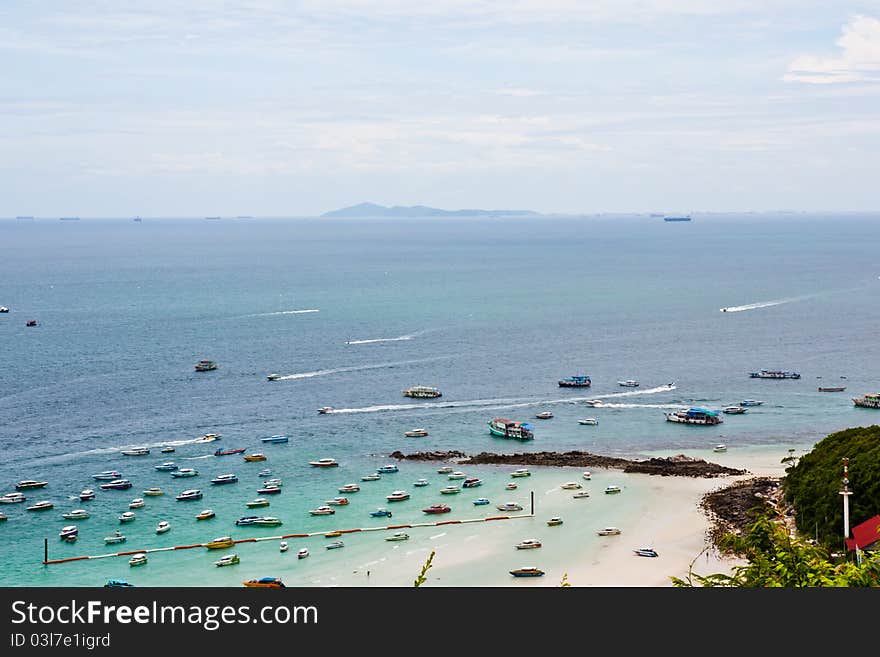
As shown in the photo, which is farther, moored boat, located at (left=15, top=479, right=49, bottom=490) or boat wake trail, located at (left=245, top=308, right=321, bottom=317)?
boat wake trail, located at (left=245, top=308, right=321, bottom=317)

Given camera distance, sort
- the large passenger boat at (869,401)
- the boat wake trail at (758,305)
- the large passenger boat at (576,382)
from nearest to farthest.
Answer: the large passenger boat at (869,401) < the large passenger boat at (576,382) < the boat wake trail at (758,305)

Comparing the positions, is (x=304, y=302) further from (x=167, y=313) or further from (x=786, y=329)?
(x=786, y=329)

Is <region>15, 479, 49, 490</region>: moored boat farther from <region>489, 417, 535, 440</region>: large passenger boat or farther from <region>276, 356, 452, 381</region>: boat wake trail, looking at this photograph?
<region>276, 356, 452, 381</region>: boat wake trail

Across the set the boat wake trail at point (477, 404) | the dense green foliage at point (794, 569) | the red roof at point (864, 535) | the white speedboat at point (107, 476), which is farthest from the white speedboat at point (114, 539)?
the dense green foliage at point (794, 569)

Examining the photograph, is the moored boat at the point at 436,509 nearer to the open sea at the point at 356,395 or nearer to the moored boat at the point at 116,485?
the open sea at the point at 356,395

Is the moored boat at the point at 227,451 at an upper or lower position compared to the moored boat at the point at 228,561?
upper

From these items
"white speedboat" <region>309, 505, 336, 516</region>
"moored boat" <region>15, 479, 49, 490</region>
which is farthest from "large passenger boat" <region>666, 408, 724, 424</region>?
"moored boat" <region>15, 479, 49, 490</region>

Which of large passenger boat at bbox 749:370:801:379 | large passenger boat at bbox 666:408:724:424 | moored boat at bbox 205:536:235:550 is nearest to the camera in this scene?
moored boat at bbox 205:536:235:550
